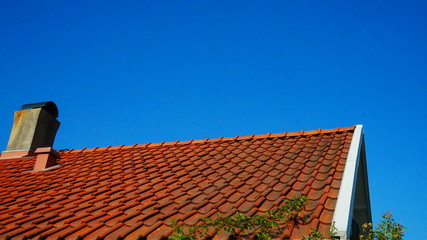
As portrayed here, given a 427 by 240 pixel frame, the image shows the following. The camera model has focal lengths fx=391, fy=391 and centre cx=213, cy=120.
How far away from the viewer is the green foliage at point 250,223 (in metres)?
4.06

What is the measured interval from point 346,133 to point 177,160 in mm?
3235

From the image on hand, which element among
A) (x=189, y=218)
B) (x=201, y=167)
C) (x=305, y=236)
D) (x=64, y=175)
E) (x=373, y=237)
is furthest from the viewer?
(x=64, y=175)

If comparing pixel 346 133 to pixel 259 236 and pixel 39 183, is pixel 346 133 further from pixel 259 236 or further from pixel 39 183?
pixel 39 183

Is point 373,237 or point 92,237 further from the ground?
point 373,237

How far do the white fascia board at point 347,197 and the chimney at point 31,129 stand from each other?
7.70 m

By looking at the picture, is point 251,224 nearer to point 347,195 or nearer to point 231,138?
point 347,195

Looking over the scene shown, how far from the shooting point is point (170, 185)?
6148 mm

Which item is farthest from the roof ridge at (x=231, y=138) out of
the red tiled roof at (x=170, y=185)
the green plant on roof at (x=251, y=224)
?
the green plant on roof at (x=251, y=224)

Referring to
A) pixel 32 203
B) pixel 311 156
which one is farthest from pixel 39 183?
pixel 311 156

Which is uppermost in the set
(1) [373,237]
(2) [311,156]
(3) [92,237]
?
(2) [311,156]

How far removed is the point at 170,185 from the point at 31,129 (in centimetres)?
566

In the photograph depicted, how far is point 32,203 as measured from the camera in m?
5.94

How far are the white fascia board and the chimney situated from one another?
770cm

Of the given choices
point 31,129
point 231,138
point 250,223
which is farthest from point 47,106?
point 250,223
